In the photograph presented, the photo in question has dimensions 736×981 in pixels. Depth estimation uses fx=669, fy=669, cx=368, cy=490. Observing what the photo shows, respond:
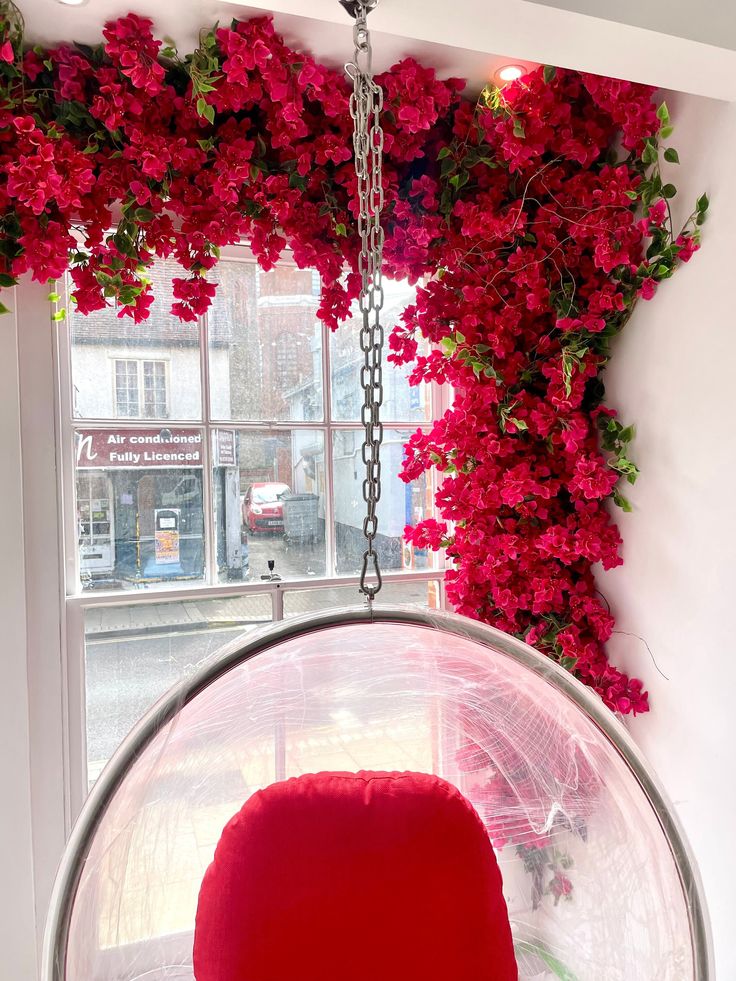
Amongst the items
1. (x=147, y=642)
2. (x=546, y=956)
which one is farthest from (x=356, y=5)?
(x=546, y=956)

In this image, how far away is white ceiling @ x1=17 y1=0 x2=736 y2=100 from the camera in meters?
1.11

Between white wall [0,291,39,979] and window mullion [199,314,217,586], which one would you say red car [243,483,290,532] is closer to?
window mullion [199,314,217,586]

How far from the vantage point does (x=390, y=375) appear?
2129 mm

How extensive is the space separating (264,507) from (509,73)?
1275 millimetres

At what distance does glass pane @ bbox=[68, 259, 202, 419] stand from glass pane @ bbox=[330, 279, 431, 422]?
17.5 inches

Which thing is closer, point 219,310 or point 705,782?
point 705,782

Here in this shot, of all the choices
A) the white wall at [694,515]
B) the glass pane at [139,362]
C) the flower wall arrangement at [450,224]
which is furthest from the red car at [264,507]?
the white wall at [694,515]

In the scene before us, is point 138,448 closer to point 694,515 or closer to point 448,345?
point 448,345

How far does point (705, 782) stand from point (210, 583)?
1.33 m

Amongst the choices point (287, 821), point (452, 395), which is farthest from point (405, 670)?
point (452, 395)

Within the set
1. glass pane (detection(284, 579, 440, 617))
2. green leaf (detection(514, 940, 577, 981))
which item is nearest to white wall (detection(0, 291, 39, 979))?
glass pane (detection(284, 579, 440, 617))

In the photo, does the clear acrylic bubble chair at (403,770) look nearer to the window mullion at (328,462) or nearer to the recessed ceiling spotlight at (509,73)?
the window mullion at (328,462)

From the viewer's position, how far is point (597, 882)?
44.1 inches

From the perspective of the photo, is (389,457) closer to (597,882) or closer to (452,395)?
(452,395)
